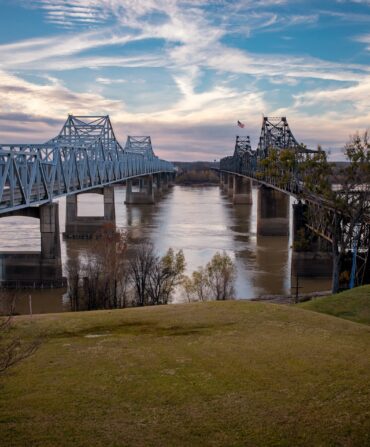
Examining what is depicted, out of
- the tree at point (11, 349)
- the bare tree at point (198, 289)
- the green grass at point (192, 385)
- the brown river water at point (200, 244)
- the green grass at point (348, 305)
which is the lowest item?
A: the brown river water at point (200, 244)

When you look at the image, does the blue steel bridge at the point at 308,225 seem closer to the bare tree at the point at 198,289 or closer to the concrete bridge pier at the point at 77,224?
the bare tree at the point at 198,289

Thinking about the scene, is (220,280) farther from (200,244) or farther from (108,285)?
(200,244)

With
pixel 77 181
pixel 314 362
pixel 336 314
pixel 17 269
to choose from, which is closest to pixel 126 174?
pixel 77 181

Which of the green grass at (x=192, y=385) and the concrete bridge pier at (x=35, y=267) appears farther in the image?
the concrete bridge pier at (x=35, y=267)

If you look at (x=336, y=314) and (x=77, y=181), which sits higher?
(x=77, y=181)

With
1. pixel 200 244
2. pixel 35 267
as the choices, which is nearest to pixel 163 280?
pixel 35 267

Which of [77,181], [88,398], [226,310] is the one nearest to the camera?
[88,398]

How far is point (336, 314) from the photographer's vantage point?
54.8ft

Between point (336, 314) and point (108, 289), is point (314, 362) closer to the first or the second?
point (336, 314)

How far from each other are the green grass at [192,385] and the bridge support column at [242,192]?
271ft

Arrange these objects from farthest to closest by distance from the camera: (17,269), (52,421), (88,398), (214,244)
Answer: (214,244), (17,269), (88,398), (52,421)

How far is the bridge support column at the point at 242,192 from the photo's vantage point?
317 feet

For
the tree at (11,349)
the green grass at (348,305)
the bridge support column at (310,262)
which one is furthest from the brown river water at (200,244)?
the tree at (11,349)

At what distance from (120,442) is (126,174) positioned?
2734 inches
